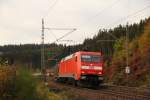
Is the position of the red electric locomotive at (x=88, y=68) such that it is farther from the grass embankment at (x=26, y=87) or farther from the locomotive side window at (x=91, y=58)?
the grass embankment at (x=26, y=87)

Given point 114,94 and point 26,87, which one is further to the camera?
point 114,94

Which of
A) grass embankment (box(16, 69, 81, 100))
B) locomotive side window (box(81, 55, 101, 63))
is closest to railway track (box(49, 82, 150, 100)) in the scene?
locomotive side window (box(81, 55, 101, 63))

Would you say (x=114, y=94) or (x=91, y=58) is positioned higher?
(x=91, y=58)

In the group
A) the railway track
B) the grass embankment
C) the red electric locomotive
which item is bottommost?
the railway track

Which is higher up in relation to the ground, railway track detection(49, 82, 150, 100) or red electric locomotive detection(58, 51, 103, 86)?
red electric locomotive detection(58, 51, 103, 86)

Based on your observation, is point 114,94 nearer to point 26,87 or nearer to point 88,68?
point 88,68

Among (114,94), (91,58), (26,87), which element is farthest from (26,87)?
(91,58)

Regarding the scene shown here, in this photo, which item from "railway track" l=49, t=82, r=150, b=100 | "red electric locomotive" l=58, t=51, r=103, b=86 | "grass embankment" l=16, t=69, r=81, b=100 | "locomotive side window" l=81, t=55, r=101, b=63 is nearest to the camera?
"grass embankment" l=16, t=69, r=81, b=100

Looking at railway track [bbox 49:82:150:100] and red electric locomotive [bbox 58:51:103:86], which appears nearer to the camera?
railway track [bbox 49:82:150:100]

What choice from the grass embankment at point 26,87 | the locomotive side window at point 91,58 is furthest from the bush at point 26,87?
the locomotive side window at point 91,58

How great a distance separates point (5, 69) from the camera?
55.1 ft

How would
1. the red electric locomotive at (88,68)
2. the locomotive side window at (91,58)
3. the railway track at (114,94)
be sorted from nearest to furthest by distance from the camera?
1. the railway track at (114,94)
2. the red electric locomotive at (88,68)
3. the locomotive side window at (91,58)

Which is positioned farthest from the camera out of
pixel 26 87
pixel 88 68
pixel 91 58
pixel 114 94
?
pixel 91 58

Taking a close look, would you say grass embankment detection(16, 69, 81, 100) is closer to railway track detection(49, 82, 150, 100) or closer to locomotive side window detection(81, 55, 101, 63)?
railway track detection(49, 82, 150, 100)
